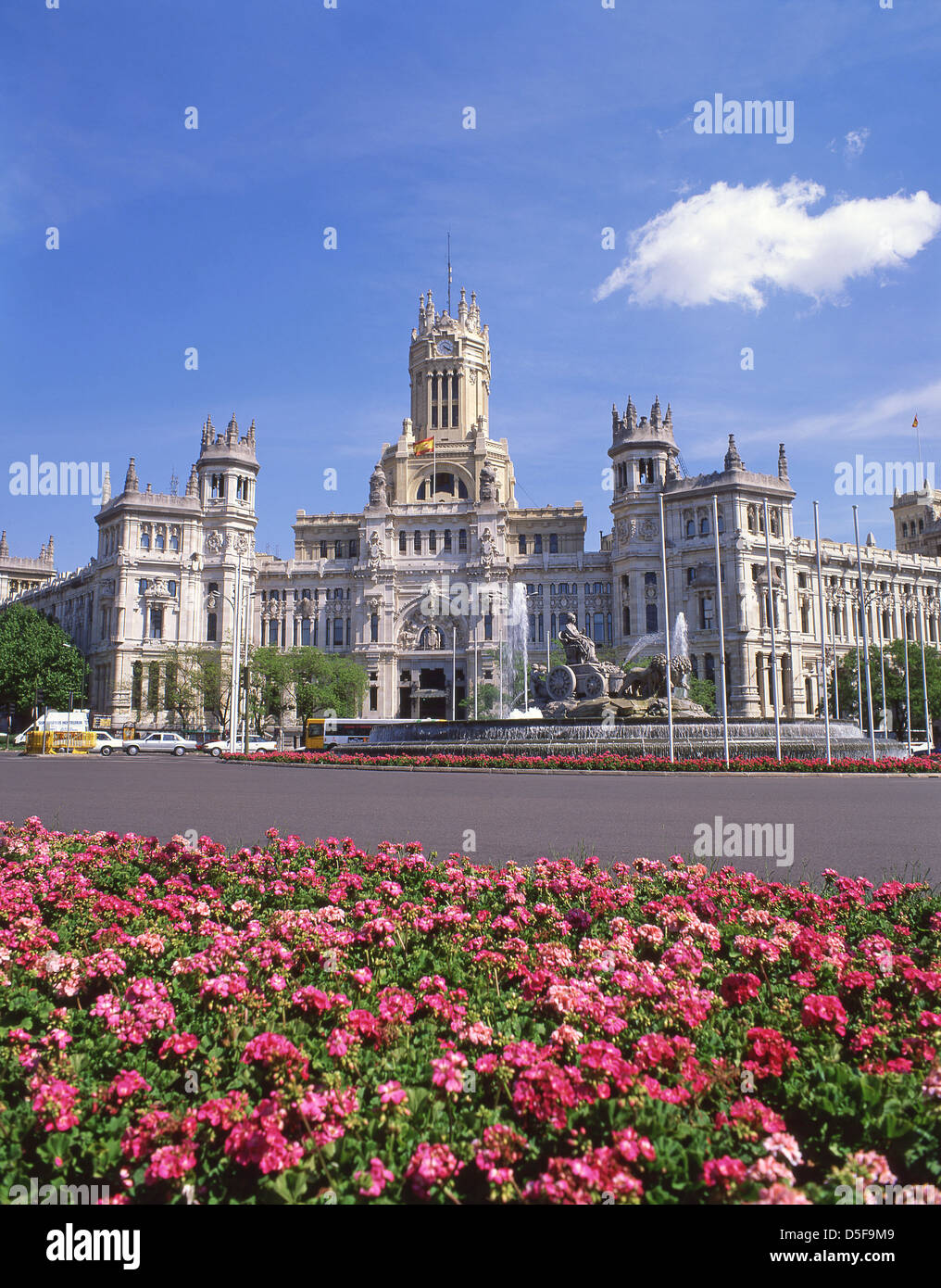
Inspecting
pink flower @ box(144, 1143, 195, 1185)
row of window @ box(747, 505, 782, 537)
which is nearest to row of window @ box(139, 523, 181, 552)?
row of window @ box(747, 505, 782, 537)

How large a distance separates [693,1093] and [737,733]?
31.9 m

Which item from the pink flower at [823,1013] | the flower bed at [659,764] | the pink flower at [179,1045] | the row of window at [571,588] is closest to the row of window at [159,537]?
the row of window at [571,588]

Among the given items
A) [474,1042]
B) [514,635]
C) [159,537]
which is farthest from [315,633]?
[474,1042]

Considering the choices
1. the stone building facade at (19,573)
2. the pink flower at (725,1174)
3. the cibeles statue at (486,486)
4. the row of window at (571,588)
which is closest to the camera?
the pink flower at (725,1174)

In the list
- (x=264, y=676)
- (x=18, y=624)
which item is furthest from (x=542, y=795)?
(x=18, y=624)

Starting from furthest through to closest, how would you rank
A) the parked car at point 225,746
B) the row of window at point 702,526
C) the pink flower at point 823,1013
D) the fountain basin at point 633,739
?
the row of window at point 702,526 < the parked car at point 225,746 < the fountain basin at point 633,739 < the pink flower at point 823,1013

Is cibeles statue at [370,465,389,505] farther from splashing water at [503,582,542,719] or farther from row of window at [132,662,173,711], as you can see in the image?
row of window at [132,662,173,711]

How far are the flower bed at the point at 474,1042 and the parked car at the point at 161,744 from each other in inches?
2203

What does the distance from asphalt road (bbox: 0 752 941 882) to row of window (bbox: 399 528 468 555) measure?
2673 inches

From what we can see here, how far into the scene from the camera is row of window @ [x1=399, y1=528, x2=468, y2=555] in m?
92.6

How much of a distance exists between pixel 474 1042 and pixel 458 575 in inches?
3424

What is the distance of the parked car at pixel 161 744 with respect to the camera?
60.7 m

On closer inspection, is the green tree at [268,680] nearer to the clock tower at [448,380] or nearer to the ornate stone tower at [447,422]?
the ornate stone tower at [447,422]

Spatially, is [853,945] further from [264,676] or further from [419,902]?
[264,676]
